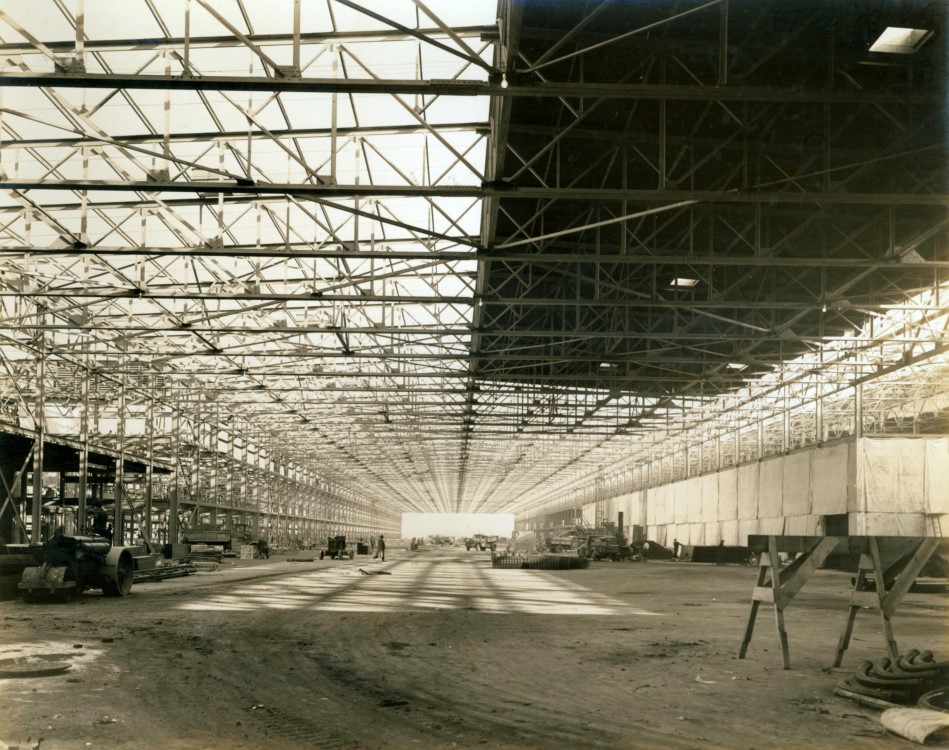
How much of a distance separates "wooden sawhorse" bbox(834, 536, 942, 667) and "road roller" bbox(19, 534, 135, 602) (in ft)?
59.7

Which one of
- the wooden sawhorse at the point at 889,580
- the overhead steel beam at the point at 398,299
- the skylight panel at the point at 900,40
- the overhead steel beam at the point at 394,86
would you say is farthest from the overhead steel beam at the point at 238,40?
the wooden sawhorse at the point at 889,580

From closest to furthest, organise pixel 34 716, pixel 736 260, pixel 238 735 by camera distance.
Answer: pixel 238 735 → pixel 34 716 → pixel 736 260

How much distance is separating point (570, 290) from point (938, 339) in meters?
12.2

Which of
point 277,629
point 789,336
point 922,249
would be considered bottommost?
point 277,629

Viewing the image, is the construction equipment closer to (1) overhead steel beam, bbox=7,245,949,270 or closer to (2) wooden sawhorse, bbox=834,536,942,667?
(1) overhead steel beam, bbox=7,245,949,270

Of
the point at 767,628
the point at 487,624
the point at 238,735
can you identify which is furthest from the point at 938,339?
the point at 238,735

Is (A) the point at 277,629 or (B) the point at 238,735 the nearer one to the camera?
(B) the point at 238,735

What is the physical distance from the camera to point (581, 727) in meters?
8.65

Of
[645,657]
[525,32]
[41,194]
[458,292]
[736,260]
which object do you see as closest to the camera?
[645,657]

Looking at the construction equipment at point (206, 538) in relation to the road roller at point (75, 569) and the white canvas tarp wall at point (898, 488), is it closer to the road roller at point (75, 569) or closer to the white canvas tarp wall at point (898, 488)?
the road roller at point (75, 569)

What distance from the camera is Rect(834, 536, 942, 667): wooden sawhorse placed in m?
10.8

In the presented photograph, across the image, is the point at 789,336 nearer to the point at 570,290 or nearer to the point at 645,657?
the point at 570,290

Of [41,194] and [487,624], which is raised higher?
[41,194]

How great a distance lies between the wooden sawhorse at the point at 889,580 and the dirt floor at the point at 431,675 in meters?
0.93
